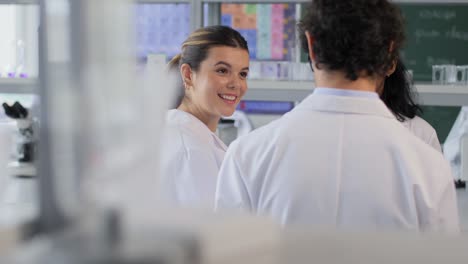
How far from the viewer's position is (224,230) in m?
0.53

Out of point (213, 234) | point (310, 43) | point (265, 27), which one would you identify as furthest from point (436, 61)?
point (213, 234)

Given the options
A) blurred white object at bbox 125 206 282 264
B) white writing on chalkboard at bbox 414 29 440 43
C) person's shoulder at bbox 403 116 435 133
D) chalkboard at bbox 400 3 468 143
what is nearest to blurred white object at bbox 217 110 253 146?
person's shoulder at bbox 403 116 435 133

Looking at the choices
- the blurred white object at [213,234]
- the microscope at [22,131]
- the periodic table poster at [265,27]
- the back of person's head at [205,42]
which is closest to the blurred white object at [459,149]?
the back of person's head at [205,42]

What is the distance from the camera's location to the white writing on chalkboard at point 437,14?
5539 millimetres

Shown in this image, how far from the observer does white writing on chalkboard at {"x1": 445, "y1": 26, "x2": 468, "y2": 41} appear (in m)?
5.50

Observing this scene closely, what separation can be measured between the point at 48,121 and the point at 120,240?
11 cm

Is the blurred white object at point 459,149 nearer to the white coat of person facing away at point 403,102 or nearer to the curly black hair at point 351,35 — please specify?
the white coat of person facing away at point 403,102

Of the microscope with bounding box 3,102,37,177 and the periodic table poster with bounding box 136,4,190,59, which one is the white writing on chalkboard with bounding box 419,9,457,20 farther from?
the microscope with bounding box 3,102,37,177

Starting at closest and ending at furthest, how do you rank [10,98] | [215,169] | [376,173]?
[376,173]
[215,169]
[10,98]

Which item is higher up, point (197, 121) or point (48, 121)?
point (48, 121)

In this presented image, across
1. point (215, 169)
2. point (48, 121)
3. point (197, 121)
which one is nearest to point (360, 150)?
point (215, 169)

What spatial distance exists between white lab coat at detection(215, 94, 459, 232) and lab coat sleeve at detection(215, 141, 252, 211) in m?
0.06

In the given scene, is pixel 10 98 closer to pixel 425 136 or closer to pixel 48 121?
pixel 425 136

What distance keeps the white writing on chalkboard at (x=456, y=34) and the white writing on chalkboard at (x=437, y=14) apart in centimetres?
10
